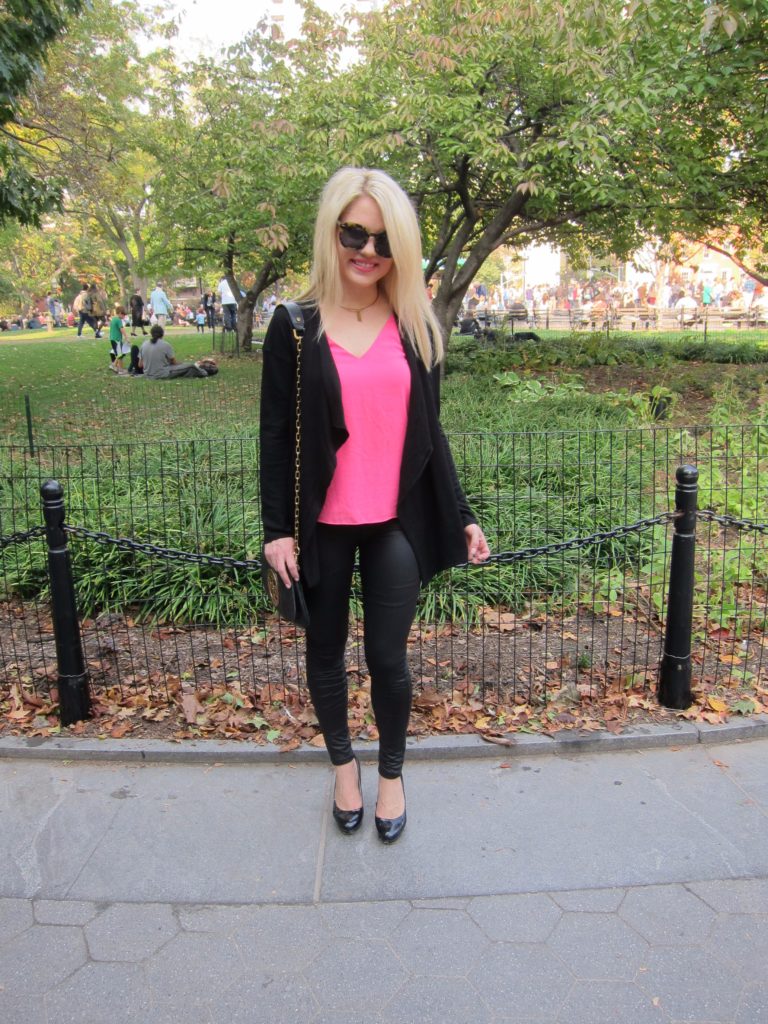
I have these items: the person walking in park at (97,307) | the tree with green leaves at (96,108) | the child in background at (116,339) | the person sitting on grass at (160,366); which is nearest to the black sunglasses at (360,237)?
the tree with green leaves at (96,108)

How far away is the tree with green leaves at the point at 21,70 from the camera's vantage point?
7.33 metres

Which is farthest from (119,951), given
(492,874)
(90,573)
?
(90,573)

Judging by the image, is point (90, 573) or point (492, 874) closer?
point (492, 874)


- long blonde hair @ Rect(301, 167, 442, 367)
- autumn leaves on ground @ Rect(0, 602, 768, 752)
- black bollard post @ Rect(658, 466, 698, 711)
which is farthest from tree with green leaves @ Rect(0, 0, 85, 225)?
black bollard post @ Rect(658, 466, 698, 711)

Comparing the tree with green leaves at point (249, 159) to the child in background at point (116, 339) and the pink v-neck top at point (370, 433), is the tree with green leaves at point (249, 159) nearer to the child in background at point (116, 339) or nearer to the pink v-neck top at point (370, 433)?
the child in background at point (116, 339)

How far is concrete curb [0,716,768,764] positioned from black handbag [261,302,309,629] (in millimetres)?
994

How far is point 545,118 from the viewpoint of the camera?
11344mm

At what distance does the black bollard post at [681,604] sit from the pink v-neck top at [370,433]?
1522 millimetres

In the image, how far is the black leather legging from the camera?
2566 mm

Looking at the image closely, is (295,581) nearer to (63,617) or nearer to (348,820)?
(348,820)

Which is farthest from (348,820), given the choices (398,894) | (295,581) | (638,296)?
(638,296)

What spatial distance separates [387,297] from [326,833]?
74.0 inches

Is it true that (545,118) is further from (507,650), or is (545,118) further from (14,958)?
(14,958)

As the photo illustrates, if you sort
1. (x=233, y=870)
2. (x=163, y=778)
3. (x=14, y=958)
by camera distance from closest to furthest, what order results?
(x=14, y=958) < (x=233, y=870) < (x=163, y=778)
